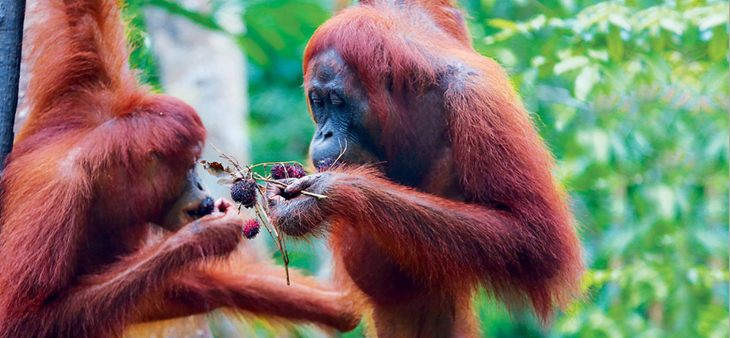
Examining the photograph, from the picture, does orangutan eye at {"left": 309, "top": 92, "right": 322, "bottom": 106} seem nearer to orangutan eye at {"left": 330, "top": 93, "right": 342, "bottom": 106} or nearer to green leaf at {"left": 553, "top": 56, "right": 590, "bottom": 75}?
orangutan eye at {"left": 330, "top": 93, "right": 342, "bottom": 106}

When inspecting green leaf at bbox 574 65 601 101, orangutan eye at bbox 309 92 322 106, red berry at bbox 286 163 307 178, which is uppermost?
orangutan eye at bbox 309 92 322 106

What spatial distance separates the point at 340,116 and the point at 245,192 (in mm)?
428

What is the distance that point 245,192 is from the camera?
176 cm

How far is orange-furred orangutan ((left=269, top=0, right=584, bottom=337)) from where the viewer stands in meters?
1.85

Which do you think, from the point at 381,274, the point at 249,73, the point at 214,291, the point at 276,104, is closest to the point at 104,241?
the point at 214,291

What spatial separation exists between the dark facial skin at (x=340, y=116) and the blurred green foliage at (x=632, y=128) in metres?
0.90

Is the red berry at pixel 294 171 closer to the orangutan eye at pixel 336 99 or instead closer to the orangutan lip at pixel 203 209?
the orangutan eye at pixel 336 99

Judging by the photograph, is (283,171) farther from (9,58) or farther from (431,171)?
(9,58)

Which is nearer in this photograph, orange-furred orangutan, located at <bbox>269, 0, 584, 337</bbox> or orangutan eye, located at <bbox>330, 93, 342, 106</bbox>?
orange-furred orangutan, located at <bbox>269, 0, 584, 337</bbox>

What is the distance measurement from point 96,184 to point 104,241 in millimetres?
241

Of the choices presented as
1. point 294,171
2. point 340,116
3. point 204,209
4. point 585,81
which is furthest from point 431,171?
point 585,81

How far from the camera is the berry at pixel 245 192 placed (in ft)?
5.75

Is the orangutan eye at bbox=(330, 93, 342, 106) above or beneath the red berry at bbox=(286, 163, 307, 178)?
above

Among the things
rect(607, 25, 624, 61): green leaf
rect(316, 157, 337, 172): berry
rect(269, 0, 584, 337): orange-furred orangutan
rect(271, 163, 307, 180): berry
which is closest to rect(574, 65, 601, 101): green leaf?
rect(607, 25, 624, 61): green leaf
